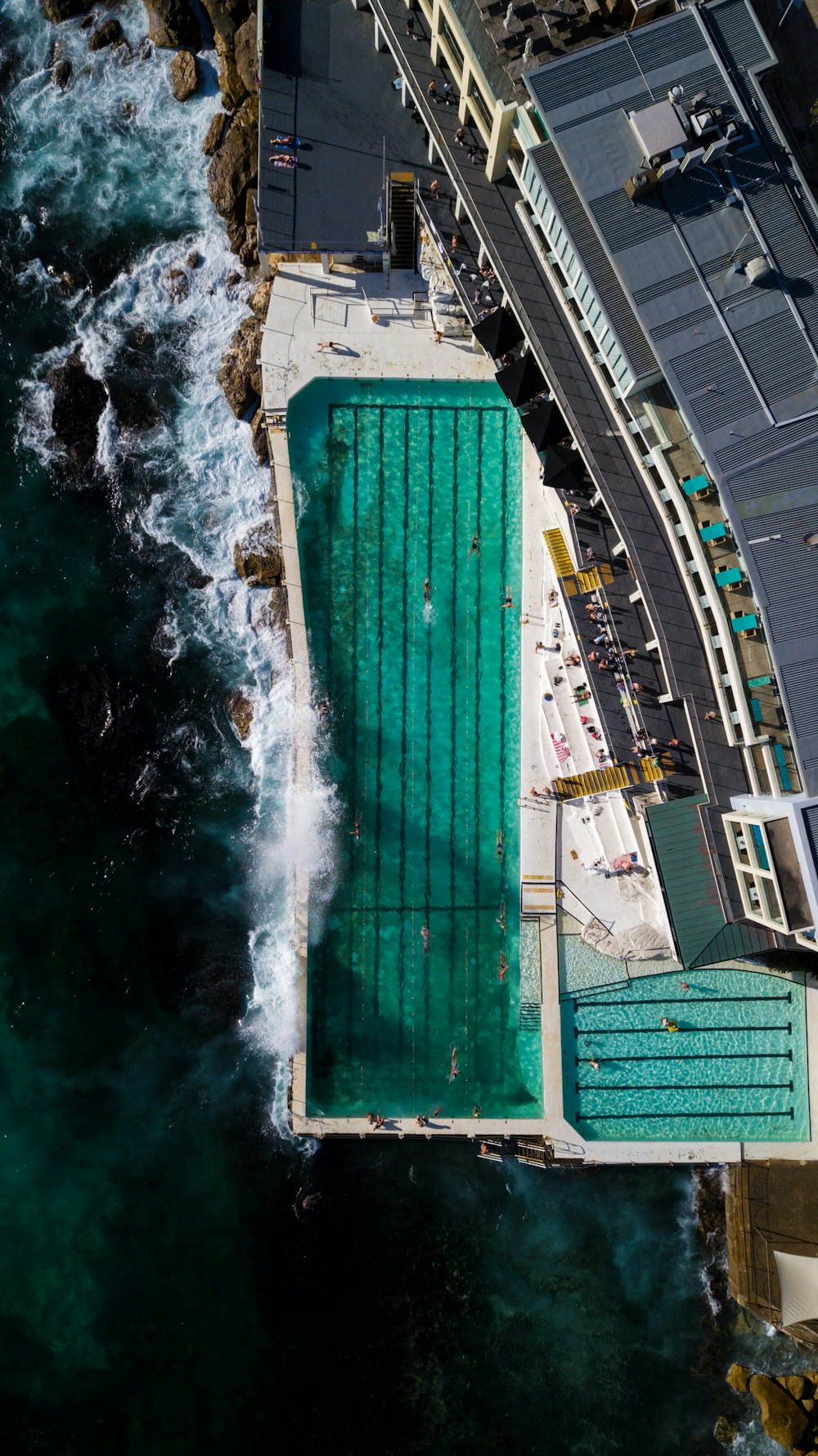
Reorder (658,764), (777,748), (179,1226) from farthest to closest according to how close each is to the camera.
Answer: (179,1226)
(658,764)
(777,748)

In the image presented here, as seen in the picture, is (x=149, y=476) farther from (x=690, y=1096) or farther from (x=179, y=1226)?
(x=690, y=1096)

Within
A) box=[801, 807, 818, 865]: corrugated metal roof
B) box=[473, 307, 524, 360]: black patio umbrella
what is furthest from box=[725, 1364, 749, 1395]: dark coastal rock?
box=[473, 307, 524, 360]: black patio umbrella

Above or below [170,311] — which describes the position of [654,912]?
below

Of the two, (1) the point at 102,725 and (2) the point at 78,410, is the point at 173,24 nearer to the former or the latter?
(2) the point at 78,410

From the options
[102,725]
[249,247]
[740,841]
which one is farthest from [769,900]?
[249,247]

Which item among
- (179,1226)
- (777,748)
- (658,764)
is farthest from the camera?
(179,1226)

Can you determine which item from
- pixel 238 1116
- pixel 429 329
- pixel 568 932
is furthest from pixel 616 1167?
pixel 429 329

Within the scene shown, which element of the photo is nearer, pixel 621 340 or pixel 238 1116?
pixel 621 340
